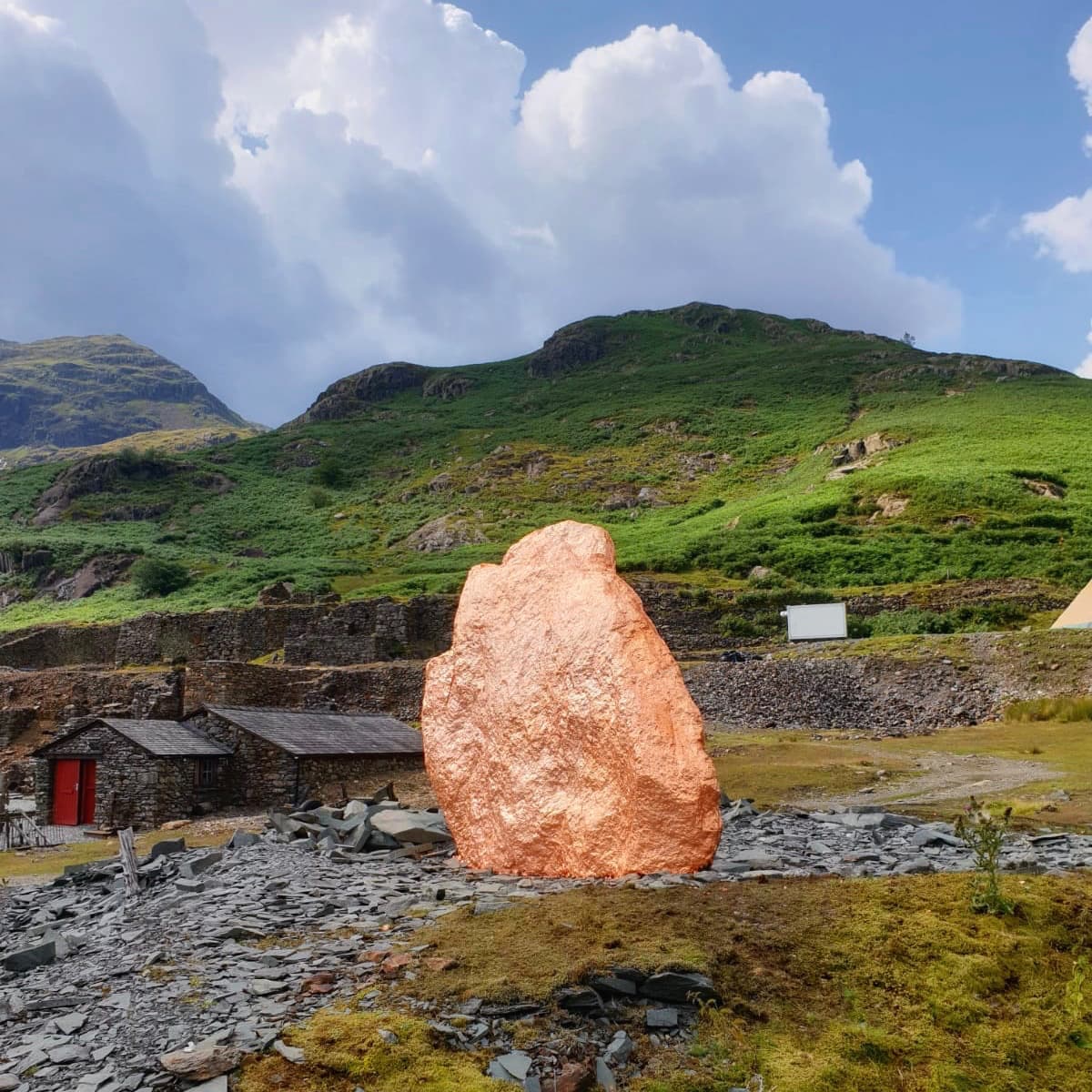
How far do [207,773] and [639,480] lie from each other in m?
76.4

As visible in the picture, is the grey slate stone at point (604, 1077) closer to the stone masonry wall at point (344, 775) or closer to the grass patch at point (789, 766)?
the grass patch at point (789, 766)

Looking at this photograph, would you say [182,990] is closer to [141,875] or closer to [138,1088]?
[138,1088]

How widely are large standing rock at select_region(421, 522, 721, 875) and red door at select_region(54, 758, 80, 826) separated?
51.8 feet

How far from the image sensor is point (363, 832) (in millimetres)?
14422

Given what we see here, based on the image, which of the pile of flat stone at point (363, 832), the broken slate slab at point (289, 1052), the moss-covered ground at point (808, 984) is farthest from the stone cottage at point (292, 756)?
the broken slate slab at point (289, 1052)

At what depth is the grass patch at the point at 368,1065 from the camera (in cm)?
668

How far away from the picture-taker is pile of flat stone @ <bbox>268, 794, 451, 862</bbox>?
14.4m

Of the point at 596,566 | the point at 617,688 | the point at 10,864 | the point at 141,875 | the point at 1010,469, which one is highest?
the point at 1010,469

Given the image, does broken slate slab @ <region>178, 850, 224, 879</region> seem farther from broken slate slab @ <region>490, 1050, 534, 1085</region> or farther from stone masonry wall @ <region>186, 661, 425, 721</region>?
stone masonry wall @ <region>186, 661, 425, 721</region>

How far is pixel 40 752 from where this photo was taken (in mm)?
25781

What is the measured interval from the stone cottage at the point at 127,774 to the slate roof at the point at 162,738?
22 mm

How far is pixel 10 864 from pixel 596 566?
43.0 feet

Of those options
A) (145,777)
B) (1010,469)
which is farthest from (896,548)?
(145,777)

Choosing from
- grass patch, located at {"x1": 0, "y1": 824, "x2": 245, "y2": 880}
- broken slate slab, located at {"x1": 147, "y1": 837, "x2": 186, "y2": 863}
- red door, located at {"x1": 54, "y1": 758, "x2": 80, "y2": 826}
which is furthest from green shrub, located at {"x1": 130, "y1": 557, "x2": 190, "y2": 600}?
broken slate slab, located at {"x1": 147, "y1": 837, "x2": 186, "y2": 863}
